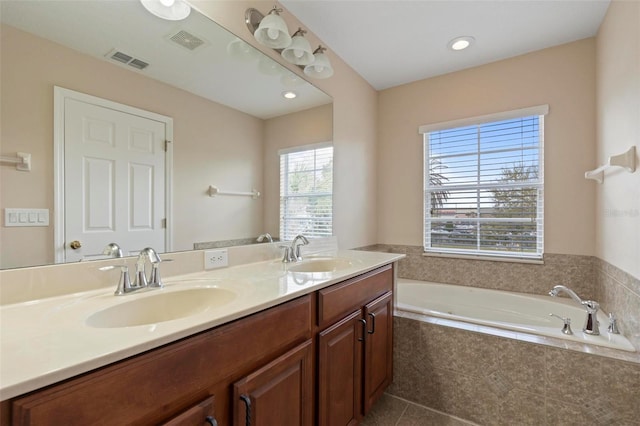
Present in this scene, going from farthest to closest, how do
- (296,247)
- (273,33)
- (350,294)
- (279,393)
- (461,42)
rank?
1. (461,42)
2. (296,247)
3. (273,33)
4. (350,294)
5. (279,393)

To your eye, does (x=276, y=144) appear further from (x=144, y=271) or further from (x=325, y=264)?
(x=144, y=271)

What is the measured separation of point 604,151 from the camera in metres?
2.01

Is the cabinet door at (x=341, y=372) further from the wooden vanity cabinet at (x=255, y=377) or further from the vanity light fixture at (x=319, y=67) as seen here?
the vanity light fixture at (x=319, y=67)

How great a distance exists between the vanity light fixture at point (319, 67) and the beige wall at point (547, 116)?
1.29 metres

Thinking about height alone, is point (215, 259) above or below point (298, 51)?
below

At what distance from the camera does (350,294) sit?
1.45 meters

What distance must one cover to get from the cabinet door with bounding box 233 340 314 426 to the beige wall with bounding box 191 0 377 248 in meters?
1.35

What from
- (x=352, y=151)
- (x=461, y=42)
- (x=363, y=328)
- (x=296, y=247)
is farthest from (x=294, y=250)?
(x=461, y=42)

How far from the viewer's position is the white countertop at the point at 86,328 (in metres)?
0.53

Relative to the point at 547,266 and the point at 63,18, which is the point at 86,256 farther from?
the point at 547,266

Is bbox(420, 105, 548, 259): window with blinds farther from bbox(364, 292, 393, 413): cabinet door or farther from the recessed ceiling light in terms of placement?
bbox(364, 292, 393, 413): cabinet door

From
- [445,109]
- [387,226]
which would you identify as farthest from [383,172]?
[445,109]

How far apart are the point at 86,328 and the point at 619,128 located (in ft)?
8.82

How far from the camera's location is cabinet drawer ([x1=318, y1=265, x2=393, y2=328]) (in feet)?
→ 4.14
